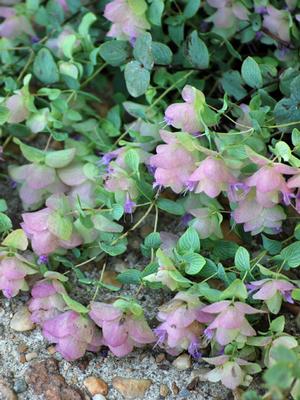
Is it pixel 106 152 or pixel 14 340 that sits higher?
pixel 106 152

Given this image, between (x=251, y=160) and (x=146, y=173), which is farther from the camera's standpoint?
(x=146, y=173)

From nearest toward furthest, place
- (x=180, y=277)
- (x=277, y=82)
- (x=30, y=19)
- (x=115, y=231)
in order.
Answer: (x=180, y=277)
(x=115, y=231)
(x=277, y=82)
(x=30, y=19)

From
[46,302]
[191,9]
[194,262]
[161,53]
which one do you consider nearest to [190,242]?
[194,262]

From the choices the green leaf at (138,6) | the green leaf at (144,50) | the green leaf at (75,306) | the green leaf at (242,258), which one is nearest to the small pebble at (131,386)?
the green leaf at (75,306)

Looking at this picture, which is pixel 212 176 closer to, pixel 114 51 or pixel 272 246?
pixel 272 246

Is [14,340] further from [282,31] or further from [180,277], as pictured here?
[282,31]

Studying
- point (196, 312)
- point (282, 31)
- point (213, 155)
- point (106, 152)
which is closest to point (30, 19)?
point (106, 152)
